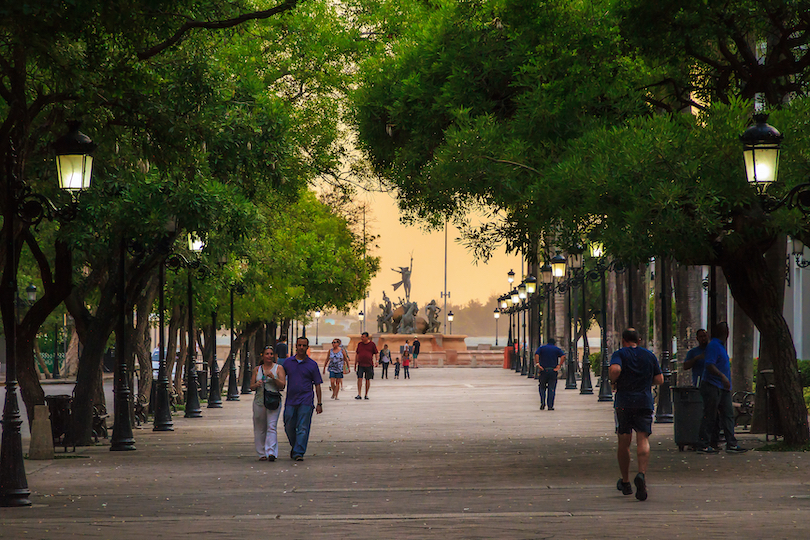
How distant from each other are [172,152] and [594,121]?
6.02 m

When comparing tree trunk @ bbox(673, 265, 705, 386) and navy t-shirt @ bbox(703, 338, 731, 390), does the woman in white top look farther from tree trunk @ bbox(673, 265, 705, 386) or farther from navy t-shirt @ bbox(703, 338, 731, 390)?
navy t-shirt @ bbox(703, 338, 731, 390)

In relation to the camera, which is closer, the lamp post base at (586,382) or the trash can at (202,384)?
the trash can at (202,384)

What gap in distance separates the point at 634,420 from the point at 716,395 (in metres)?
4.79

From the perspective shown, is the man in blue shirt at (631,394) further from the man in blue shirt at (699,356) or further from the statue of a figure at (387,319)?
the statue of a figure at (387,319)

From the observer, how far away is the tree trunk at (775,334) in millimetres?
16547

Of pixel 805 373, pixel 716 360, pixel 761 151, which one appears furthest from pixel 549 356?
pixel 761 151

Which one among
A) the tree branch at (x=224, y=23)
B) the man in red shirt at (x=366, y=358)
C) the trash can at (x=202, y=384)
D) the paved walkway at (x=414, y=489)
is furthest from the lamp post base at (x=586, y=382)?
the tree branch at (x=224, y=23)

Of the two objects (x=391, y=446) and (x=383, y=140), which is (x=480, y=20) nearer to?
(x=383, y=140)

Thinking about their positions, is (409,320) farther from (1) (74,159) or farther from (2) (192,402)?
(1) (74,159)

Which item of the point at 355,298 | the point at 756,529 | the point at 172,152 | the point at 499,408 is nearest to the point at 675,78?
the point at 172,152

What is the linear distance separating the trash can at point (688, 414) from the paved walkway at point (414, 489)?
380 mm

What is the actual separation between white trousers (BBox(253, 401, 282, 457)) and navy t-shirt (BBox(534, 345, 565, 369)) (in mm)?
12242

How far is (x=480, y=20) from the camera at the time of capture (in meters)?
17.2

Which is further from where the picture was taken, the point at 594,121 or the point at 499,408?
the point at 499,408
